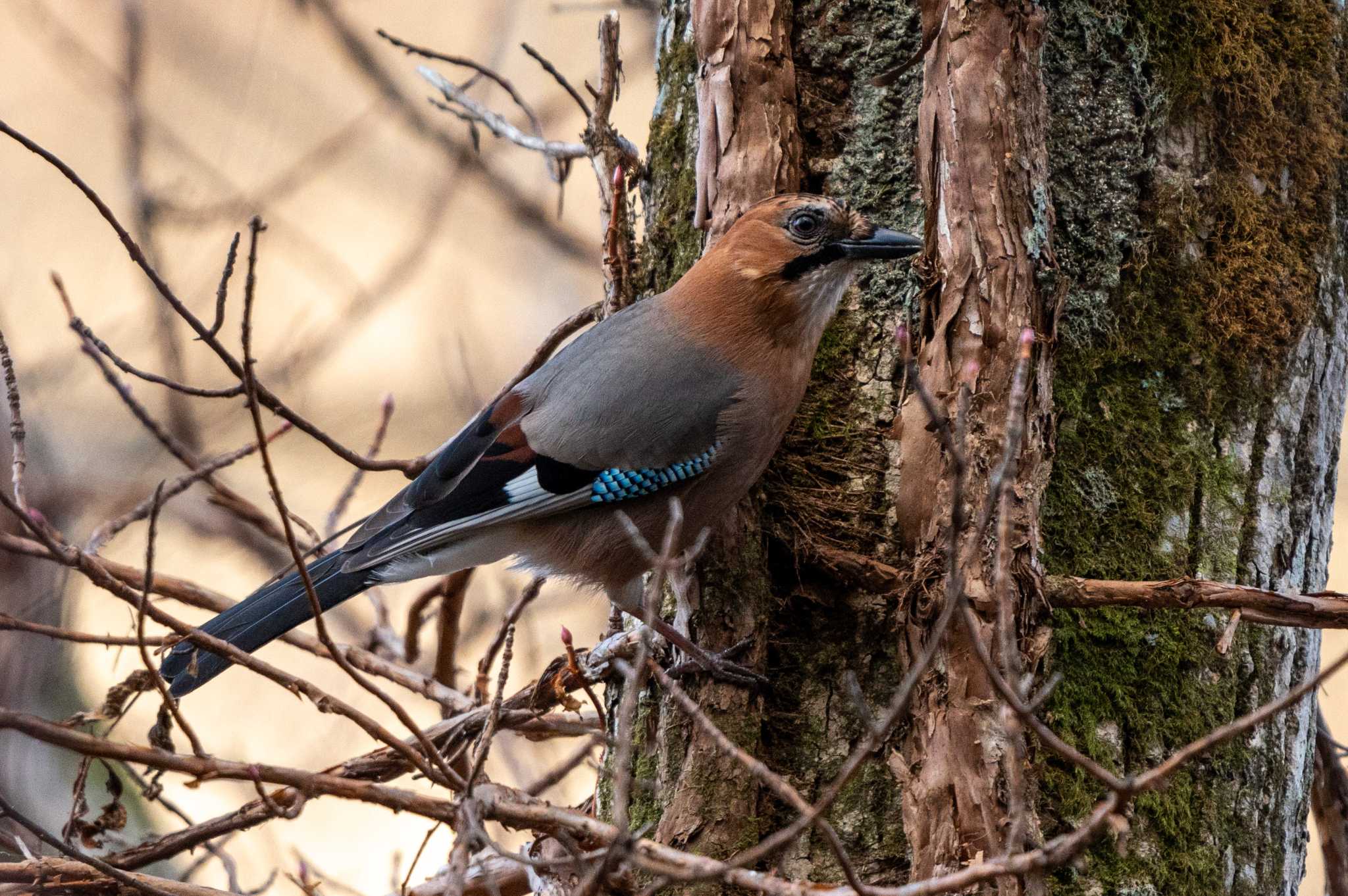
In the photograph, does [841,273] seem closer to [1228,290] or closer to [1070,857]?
[1228,290]

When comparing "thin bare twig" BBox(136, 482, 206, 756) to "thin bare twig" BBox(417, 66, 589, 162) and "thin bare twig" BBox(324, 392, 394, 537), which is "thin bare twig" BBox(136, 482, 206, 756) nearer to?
"thin bare twig" BBox(324, 392, 394, 537)

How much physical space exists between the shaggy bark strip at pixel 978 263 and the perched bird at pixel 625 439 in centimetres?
45

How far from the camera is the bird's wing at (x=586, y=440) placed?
3.53 metres

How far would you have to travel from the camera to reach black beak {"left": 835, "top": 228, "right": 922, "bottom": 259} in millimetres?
3102

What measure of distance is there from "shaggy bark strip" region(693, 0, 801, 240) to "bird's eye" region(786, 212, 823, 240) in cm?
9

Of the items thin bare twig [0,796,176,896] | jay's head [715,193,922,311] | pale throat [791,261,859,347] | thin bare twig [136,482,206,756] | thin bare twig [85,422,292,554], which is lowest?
thin bare twig [0,796,176,896]

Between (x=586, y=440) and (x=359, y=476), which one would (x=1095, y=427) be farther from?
(x=359, y=476)

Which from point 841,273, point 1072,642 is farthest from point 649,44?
point 1072,642

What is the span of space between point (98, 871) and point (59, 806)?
2813 millimetres

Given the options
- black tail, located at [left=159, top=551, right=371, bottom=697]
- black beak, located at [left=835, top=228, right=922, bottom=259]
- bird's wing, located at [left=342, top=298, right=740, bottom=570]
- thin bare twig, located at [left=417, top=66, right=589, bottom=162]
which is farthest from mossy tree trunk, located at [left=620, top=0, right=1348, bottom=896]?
black tail, located at [left=159, top=551, right=371, bottom=697]

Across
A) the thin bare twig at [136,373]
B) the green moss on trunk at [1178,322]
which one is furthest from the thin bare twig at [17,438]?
the green moss on trunk at [1178,322]

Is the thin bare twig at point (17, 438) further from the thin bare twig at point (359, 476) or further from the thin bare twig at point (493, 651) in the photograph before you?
the thin bare twig at point (493, 651)

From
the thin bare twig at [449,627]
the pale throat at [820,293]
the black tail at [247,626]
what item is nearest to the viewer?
the black tail at [247,626]

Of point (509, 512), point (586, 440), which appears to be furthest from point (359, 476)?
point (586, 440)
